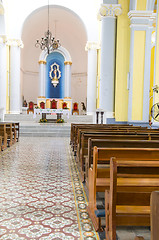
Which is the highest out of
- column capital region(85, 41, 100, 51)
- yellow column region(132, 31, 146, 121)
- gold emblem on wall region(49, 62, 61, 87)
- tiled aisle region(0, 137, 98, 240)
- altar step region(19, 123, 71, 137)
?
column capital region(85, 41, 100, 51)

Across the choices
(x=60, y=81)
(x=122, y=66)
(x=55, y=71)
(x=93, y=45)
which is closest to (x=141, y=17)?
(x=122, y=66)

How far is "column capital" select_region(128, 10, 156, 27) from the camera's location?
930 cm

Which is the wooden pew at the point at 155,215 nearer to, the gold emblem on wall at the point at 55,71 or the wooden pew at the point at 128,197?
the wooden pew at the point at 128,197

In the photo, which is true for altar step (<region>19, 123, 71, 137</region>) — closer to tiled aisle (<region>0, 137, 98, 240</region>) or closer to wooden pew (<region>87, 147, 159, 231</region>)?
tiled aisle (<region>0, 137, 98, 240</region>)

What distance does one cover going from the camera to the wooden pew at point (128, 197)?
1.64m

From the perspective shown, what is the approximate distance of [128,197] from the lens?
1.65 m

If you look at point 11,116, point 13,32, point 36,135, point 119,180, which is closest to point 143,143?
point 119,180

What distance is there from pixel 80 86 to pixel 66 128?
1121cm

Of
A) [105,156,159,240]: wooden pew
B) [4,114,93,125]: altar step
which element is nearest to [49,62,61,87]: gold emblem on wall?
[4,114,93,125]: altar step

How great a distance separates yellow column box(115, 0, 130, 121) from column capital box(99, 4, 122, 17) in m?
0.22

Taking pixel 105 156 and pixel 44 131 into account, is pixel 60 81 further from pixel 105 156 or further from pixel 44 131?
pixel 105 156

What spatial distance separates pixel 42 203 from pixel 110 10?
9.38 m

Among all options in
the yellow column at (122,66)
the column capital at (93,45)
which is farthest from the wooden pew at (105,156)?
the column capital at (93,45)

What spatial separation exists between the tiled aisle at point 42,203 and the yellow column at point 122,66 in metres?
5.81
